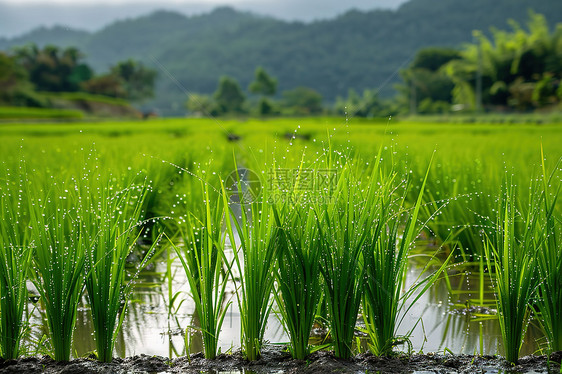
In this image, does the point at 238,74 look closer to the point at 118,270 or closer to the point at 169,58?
the point at 169,58

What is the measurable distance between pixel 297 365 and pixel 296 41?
8737 cm

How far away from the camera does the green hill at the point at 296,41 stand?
64.1m

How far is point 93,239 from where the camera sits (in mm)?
2055

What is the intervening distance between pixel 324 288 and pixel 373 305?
22 cm

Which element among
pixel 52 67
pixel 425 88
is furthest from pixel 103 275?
pixel 52 67

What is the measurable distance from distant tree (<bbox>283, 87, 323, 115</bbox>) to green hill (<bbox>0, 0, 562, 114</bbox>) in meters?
1.12

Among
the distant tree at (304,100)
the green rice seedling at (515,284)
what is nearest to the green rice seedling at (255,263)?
the green rice seedling at (515,284)

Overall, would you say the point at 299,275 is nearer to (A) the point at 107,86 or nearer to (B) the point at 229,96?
(B) the point at 229,96

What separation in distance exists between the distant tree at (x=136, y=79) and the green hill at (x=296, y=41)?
2.73m

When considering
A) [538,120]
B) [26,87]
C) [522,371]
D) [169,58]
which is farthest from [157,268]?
[169,58]

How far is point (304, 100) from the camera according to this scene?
225 ft

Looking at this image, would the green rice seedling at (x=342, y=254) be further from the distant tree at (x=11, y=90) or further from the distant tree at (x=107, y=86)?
the distant tree at (x=107, y=86)

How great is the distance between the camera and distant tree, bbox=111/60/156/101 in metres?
87.8

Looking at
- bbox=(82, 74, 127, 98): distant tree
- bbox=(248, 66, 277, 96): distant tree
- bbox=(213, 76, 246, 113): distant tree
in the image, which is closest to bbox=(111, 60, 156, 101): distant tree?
bbox=(82, 74, 127, 98): distant tree
